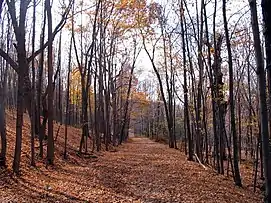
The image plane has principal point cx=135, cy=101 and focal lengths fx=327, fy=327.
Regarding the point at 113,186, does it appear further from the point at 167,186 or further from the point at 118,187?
the point at 167,186

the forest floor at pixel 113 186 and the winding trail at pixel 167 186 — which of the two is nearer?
the forest floor at pixel 113 186

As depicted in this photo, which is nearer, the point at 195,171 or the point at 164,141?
the point at 195,171

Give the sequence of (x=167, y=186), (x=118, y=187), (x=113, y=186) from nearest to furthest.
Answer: (x=118, y=187), (x=113, y=186), (x=167, y=186)

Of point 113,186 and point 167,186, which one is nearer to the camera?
point 113,186

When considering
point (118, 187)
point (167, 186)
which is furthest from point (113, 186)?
point (167, 186)

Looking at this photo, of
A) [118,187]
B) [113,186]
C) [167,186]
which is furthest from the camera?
[167,186]

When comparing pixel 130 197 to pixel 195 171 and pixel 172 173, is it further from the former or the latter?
pixel 195 171

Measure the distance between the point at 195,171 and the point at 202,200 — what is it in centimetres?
555

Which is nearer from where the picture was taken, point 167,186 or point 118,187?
point 118,187

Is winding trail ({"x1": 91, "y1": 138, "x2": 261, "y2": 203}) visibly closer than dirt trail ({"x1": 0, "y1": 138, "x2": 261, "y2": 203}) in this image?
Result: No

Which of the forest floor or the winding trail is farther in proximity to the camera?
the winding trail

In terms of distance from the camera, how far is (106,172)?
43.0ft

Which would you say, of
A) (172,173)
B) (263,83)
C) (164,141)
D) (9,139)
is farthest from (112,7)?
(164,141)

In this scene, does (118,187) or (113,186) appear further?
(113,186)
